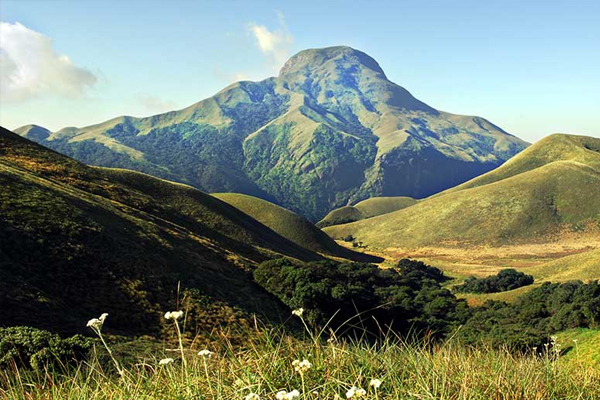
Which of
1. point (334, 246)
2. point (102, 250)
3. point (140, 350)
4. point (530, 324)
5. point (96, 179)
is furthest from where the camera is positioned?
point (334, 246)

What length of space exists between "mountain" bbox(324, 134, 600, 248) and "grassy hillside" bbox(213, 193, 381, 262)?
33880mm

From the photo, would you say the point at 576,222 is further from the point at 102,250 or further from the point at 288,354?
the point at 288,354

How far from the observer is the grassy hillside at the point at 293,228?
105188 mm

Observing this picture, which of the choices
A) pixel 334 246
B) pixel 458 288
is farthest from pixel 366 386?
pixel 334 246

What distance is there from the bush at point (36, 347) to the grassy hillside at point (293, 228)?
296ft

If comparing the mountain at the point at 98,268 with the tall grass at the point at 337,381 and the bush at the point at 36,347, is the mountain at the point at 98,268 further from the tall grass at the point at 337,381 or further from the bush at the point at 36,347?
the tall grass at the point at 337,381

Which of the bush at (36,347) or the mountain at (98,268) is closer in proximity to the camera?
the bush at (36,347)

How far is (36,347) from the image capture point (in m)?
12.0

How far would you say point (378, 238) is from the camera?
146 m

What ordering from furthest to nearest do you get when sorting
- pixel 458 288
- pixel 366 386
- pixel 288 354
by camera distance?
1. pixel 458 288
2. pixel 288 354
3. pixel 366 386

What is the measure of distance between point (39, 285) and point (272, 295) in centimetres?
1806

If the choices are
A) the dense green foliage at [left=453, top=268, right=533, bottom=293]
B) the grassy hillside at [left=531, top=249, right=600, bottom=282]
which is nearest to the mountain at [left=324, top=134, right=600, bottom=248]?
the grassy hillside at [left=531, top=249, right=600, bottom=282]

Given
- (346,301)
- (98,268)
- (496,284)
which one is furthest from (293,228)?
(98,268)

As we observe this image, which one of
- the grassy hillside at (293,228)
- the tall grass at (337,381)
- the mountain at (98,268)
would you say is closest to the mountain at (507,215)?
the grassy hillside at (293,228)
